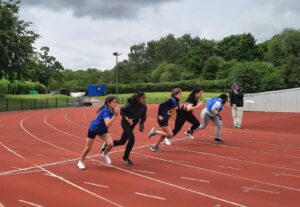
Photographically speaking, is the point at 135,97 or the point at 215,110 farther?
the point at 215,110

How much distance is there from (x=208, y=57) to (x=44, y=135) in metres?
84.8

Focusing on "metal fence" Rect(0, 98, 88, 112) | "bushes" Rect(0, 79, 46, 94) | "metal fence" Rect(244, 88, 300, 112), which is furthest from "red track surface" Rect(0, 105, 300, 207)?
"bushes" Rect(0, 79, 46, 94)

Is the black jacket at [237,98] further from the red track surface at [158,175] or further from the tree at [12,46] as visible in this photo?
the tree at [12,46]

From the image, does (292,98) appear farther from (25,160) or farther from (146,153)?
(25,160)

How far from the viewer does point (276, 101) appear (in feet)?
91.7

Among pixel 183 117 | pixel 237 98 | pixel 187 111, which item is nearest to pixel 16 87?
pixel 237 98

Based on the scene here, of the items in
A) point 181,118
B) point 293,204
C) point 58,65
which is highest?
point 58,65

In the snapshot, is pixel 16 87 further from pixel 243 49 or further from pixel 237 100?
pixel 237 100

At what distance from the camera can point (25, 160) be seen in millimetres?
10180

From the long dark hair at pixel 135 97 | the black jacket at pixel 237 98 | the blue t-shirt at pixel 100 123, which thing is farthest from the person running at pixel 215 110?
the black jacket at pixel 237 98

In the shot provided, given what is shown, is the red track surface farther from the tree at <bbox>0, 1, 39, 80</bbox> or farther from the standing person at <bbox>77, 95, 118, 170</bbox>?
the tree at <bbox>0, 1, 39, 80</bbox>

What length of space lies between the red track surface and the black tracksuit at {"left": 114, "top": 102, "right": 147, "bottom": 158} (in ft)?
1.66

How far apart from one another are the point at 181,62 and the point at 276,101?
80.5m

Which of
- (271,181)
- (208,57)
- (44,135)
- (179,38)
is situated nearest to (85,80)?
(179,38)
